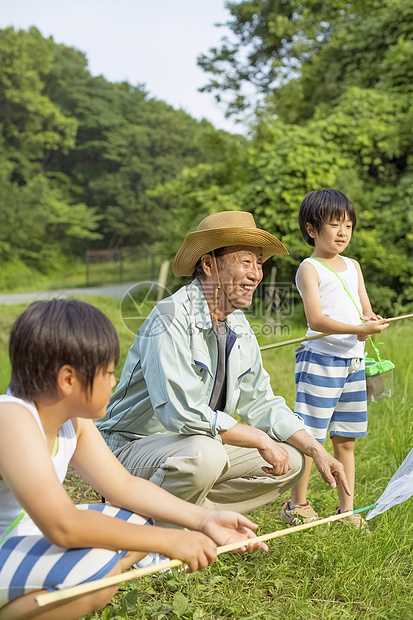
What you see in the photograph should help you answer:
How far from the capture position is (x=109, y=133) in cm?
3447

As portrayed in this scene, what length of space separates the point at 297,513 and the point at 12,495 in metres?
1.60

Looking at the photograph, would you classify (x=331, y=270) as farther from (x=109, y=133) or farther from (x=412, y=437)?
(x=109, y=133)

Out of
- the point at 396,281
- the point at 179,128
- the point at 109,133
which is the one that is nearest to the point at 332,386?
the point at 396,281

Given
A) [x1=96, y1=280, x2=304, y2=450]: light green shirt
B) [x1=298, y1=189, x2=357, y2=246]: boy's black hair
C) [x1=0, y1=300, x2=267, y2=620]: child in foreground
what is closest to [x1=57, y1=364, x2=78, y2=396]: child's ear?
[x1=0, y1=300, x2=267, y2=620]: child in foreground

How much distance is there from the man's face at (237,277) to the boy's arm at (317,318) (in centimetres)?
50

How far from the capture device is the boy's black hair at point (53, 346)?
1.45m

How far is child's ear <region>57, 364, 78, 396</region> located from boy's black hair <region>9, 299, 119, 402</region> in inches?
0.5

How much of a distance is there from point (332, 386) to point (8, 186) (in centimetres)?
2504

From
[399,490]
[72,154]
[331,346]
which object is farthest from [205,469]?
[72,154]

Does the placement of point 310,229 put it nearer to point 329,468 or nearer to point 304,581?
point 329,468

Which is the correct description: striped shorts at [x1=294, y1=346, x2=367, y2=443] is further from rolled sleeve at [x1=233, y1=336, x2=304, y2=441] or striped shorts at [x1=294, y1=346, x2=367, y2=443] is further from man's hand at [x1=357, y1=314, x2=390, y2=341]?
rolled sleeve at [x1=233, y1=336, x2=304, y2=441]

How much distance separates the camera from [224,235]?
7.82 feet

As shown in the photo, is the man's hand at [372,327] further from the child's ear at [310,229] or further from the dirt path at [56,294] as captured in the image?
the dirt path at [56,294]

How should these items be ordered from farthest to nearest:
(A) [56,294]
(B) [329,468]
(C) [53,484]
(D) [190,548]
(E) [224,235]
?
1. (A) [56,294]
2. (E) [224,235]
3. (B) [329,468]
4. (D) [190,548]
5. (C) [53,484]
